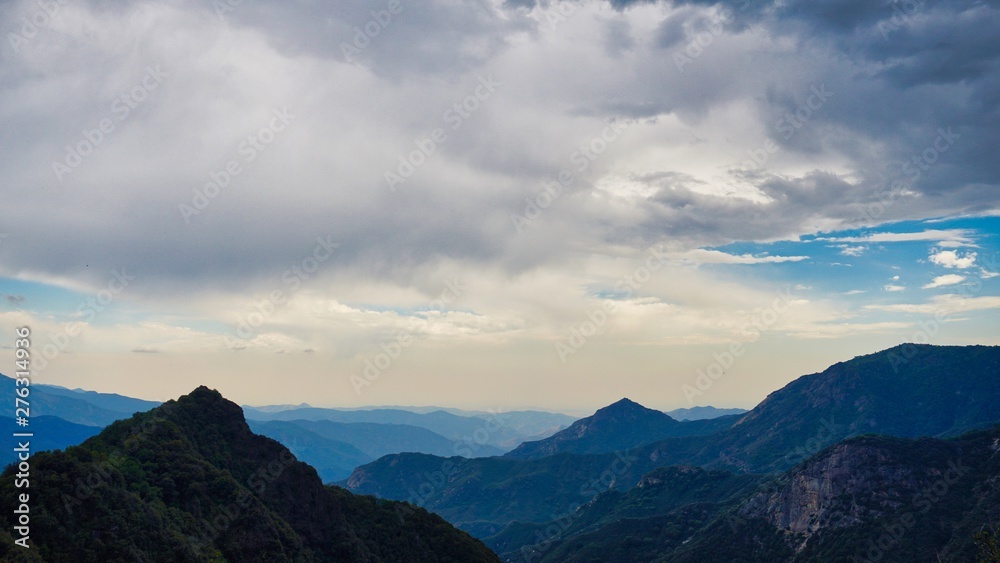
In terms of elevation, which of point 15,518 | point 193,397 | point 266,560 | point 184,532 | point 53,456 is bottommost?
point 266,560

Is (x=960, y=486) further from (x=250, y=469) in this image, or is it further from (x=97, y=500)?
(x=97, y=500)

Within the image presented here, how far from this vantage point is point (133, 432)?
371ft

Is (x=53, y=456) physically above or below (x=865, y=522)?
above

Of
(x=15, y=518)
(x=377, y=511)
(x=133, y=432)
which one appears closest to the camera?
(x=15, y=518)

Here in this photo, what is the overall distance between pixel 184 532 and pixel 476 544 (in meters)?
72.9

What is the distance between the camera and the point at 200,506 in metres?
102

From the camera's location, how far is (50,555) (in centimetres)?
7156

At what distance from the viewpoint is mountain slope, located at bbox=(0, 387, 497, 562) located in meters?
76.5

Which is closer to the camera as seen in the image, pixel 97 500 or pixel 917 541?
pixel 97 500

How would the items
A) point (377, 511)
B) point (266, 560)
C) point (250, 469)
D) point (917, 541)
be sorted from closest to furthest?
1. point (266, 560)
2. point (250, 469)
3. point (377, 511)
4. point (917, 541)

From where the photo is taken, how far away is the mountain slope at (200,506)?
251 feet

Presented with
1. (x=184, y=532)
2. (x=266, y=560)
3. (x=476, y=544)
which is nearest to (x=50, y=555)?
(x=184, y=532)

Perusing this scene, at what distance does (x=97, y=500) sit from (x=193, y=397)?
5736cm

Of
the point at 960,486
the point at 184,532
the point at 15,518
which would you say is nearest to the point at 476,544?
the point at 184,532
